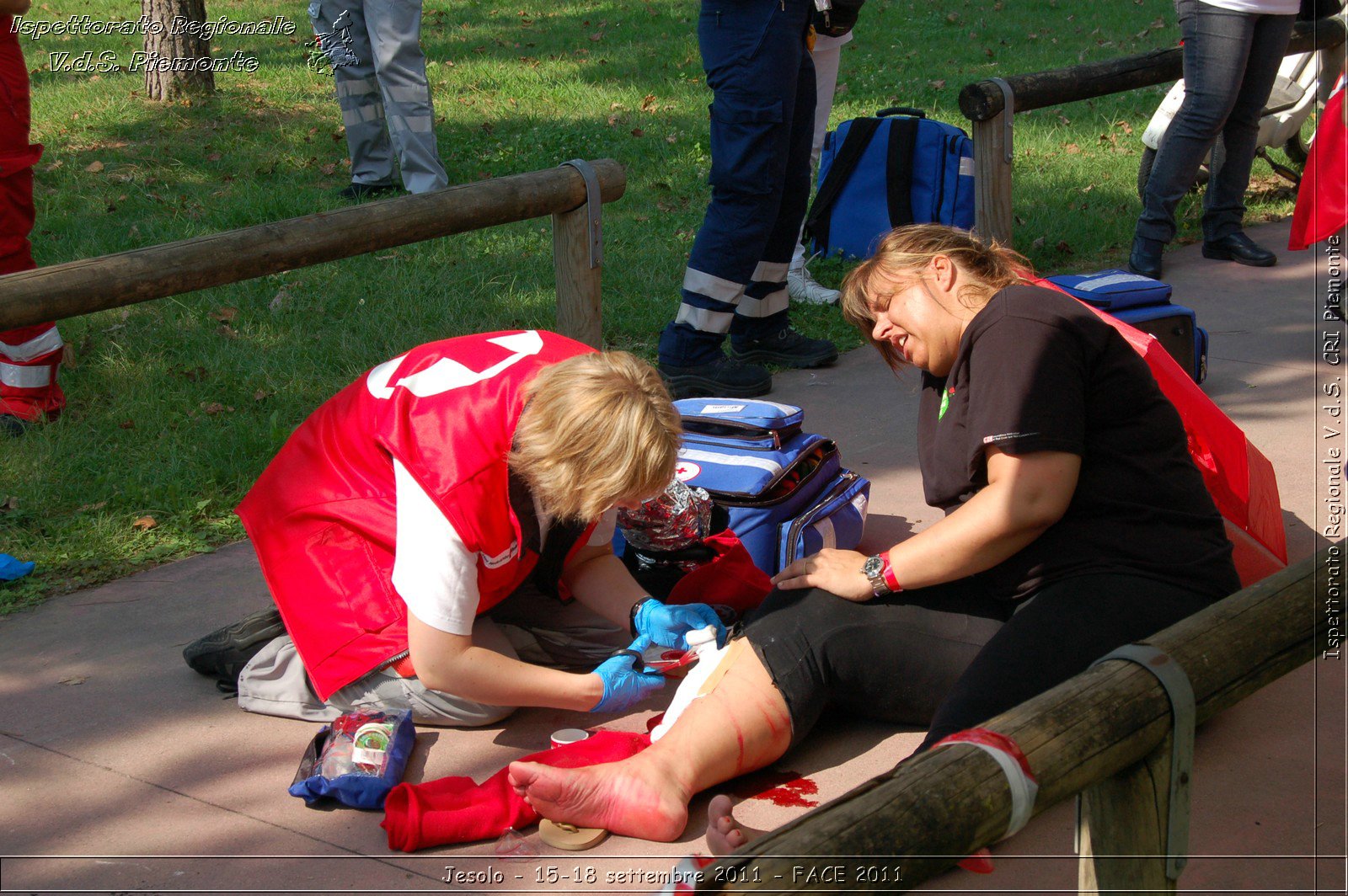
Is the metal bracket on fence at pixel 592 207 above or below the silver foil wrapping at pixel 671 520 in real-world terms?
above

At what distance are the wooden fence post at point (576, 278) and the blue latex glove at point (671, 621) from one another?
1.59 m

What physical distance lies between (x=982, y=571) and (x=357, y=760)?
1.34 m

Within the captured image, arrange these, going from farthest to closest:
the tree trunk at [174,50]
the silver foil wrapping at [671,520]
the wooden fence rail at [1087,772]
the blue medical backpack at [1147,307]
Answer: the tree trunk at [174,50], the blue medical backpack at [1147,307], the silver foil wrapping at [671,520], the wooden fence rail at [1087,772]

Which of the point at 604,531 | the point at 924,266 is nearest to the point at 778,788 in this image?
the point at 604,531

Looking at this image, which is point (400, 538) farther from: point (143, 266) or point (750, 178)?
point (750, 178)

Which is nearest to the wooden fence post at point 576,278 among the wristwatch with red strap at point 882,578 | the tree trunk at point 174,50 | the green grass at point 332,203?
the green grass at point 332,203

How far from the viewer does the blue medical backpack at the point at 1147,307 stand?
3.98 meters

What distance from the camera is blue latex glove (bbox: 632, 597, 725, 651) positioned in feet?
8.87

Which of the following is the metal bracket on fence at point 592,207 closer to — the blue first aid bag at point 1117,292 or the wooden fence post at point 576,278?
the wooden fence post at point 576,278

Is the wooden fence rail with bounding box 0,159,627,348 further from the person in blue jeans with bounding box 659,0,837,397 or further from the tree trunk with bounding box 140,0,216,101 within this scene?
the tree trunk with bounding box 140,0,216,101

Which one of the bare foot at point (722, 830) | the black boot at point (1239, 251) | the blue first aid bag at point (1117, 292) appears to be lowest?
the bare foot at point (722, 830)

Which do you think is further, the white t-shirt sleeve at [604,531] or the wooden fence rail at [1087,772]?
the white t-shirt sleeve at [604,531]

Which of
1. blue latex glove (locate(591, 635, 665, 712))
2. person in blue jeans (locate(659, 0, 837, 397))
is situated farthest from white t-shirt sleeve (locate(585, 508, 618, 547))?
person in blue jeans (locate(659, 0, 837, 397))

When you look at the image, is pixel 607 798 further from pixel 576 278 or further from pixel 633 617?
pixel 576 278
